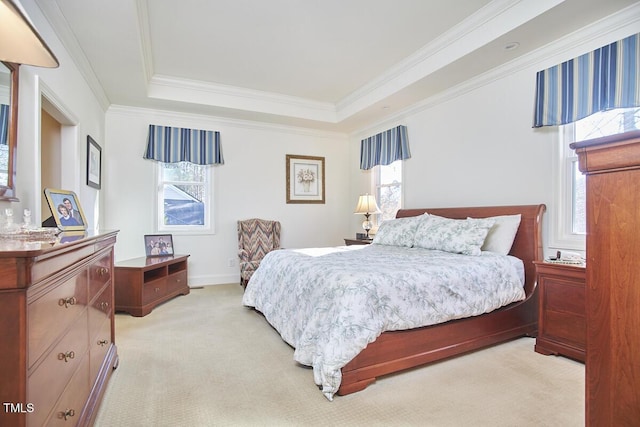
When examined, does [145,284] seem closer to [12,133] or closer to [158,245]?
[158,245]

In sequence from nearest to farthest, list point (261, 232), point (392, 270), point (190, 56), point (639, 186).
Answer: point (639, 186), point (392, 270), point (190, 56), point (261, 232)

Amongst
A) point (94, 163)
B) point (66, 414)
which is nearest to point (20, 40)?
point (66, 414)

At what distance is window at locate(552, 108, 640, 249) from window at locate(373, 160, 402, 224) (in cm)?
215

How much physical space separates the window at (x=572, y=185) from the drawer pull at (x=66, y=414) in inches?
136

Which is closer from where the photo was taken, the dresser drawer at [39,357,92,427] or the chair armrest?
the dresser drawer at [39,357,92,427]

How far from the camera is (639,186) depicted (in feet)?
2.07

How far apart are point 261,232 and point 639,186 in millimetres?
4689

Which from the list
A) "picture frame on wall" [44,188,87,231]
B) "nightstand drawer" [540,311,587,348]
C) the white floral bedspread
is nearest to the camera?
the white floral bedspread

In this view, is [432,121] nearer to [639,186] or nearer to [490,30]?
[490,30]

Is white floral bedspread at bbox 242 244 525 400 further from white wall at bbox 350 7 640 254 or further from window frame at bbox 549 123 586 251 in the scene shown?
white wall at bbox 350 7 640 254

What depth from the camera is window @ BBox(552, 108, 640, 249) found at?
279cm

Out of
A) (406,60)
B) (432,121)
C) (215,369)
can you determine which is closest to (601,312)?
(215,369)

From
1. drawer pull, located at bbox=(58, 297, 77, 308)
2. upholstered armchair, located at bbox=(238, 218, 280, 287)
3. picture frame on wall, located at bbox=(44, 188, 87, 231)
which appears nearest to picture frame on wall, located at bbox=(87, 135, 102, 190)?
picture frame on wall, located at bbox=(44, 188, 87, 231)

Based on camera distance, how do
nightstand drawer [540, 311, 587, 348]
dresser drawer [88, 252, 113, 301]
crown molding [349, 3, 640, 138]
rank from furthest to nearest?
crown molding [349, 3, 640, 138] < nightstand drawer [540, 311, 587, 348] < dresser drawer [88, 252, 113, 301]
